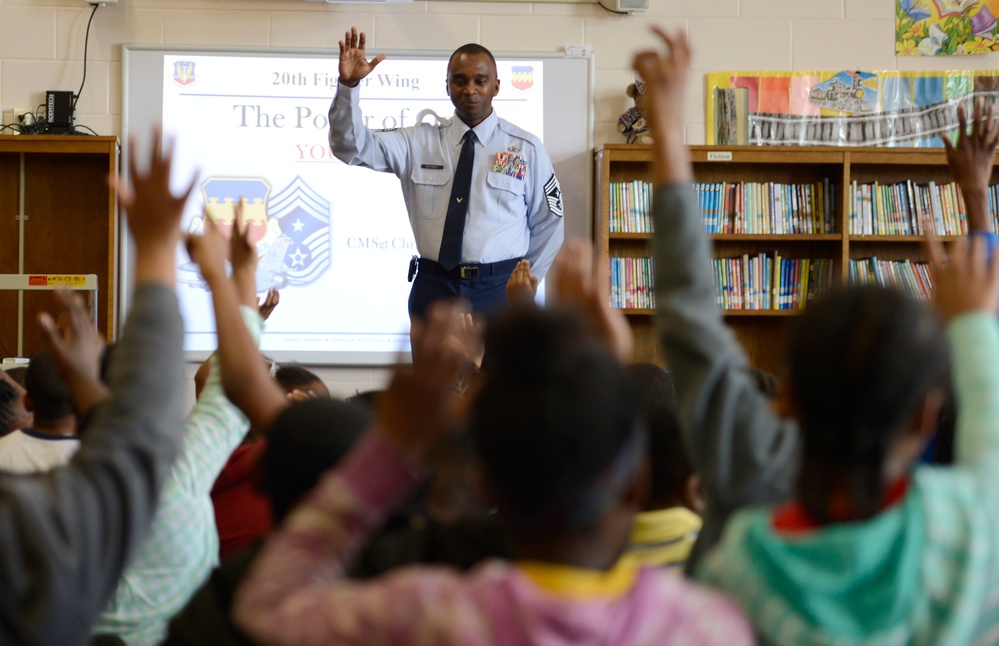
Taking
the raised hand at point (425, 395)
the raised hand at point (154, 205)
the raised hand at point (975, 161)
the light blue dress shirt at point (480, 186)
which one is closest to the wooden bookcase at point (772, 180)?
the light blue dress shirt at point (480, 186)

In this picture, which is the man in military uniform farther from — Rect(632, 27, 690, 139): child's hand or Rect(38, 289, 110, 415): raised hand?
Rect(632, 27, 690, 139): child's hand

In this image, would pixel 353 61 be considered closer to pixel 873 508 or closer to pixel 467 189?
pixel 467 189

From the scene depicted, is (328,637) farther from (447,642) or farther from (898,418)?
(898,418)

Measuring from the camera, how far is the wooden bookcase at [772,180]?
184 inches

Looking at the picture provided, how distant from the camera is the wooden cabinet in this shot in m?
4.88

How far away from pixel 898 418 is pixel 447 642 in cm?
→ 41

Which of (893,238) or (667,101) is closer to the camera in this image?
(667,101)

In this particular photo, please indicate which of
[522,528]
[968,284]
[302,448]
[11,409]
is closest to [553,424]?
[522,528]

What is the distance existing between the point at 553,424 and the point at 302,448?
40cm

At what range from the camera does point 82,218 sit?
4914 mm

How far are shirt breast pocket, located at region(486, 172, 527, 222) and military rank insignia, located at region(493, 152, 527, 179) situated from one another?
0.7 inches

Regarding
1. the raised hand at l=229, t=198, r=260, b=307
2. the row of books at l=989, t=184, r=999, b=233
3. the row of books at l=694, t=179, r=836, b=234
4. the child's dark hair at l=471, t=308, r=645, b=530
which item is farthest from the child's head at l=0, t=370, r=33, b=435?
the row of books at l=989, t=184, r=999, b=233

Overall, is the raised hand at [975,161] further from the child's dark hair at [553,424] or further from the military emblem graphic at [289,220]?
the military emblem graphic at [289,220]

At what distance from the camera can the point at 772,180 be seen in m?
4.96
